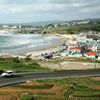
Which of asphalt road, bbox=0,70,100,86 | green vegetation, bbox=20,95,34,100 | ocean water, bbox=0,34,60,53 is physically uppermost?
green vegetation, bbox=20,95,34,100

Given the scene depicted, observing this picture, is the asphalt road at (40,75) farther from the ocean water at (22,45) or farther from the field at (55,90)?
the ocean water at (22,45)

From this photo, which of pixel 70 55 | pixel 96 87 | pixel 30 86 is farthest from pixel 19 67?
pixel 70 55

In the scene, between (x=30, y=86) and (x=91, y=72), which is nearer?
(x=30, y=86)

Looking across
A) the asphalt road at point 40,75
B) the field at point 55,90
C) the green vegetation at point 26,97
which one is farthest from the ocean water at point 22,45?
the green vegetation at point 26,97

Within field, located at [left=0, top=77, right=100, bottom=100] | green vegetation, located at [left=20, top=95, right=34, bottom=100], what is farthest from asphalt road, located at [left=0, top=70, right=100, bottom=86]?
green vegetation, located at [left=20, top=95, right=34, bottom=100]

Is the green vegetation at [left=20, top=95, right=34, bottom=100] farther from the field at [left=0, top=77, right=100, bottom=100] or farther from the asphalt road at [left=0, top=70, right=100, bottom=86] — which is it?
the asphalt road at [left=0, top=70, right=100, bottom=86]

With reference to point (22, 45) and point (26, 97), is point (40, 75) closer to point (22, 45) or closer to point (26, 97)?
point (26, 97)

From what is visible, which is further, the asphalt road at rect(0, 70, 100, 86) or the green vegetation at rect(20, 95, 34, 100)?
the asphalt road at rect(0, 70, 100, 86)

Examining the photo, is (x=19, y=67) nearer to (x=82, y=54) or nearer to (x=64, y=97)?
(x=64, y=97)
